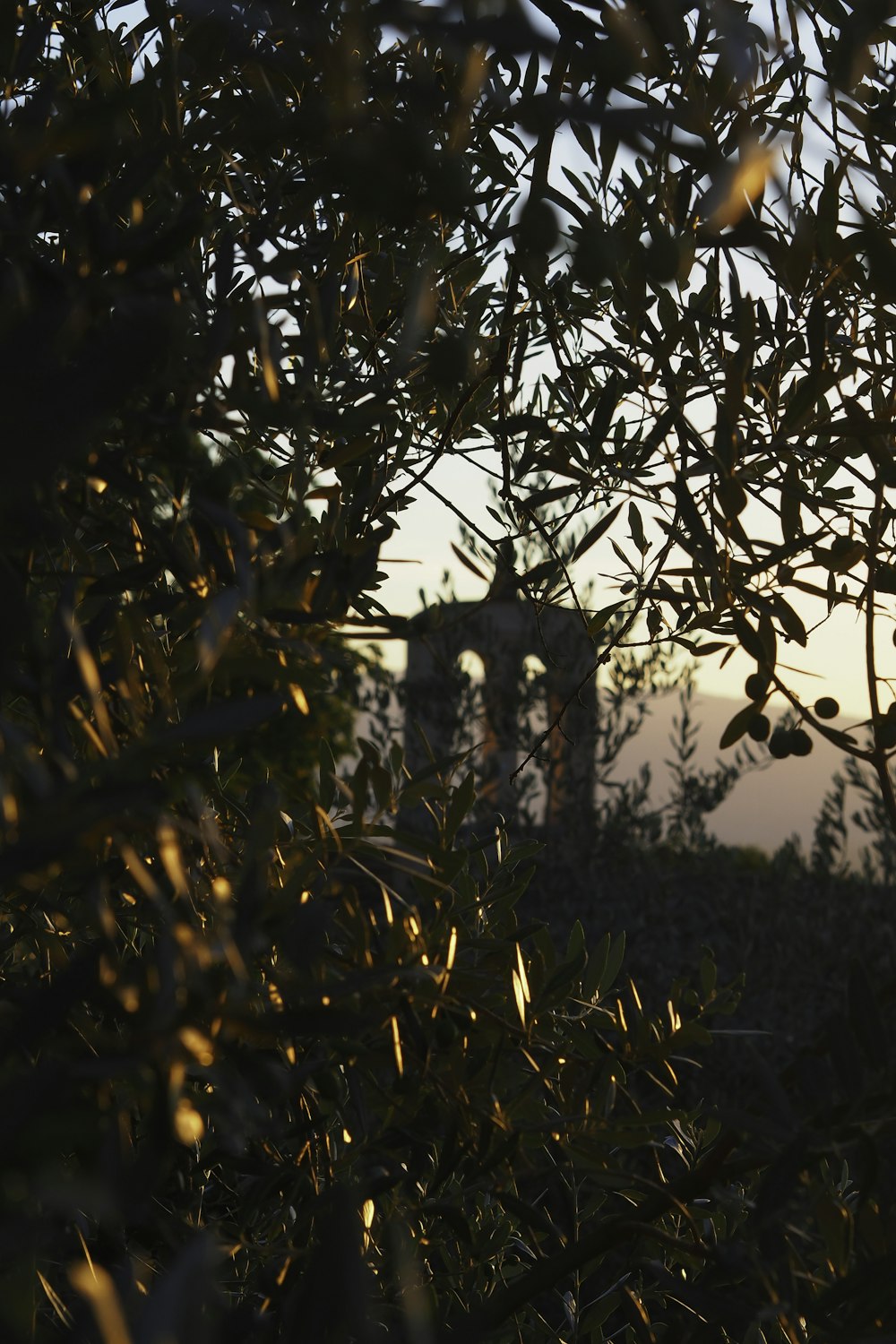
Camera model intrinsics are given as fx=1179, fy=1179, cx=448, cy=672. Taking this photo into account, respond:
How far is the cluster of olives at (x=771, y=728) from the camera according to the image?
950 millimetres

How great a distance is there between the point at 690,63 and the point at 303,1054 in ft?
2.93

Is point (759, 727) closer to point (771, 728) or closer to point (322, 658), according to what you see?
point (771, 728)

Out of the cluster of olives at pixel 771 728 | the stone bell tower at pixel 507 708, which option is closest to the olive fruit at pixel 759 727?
the cluster of olives at pixel 771 728

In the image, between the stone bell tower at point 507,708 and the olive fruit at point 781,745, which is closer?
the olive fruit at point 781,745

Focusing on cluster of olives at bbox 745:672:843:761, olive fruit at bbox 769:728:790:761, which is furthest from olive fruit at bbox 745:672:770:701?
olive fruit at bbox 769:728:790:761

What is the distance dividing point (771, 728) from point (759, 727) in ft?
0.25

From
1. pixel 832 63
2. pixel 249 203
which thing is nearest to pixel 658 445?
pixel 832 63

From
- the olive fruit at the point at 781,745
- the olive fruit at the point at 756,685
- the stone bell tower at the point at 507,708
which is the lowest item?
the olive fruit at the point at 781,745

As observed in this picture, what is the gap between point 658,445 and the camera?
109 centimetres

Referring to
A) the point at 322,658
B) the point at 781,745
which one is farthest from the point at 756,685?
the point at 322,658

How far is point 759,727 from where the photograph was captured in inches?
39.5

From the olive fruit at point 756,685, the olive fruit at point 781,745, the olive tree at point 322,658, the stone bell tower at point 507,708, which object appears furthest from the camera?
the stone bell tower at point 507,708

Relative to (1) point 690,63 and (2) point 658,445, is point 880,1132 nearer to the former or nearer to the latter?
(2) point 658,445

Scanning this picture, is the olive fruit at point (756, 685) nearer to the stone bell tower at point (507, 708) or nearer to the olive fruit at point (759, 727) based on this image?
the olive fruit at point (759, 727)
